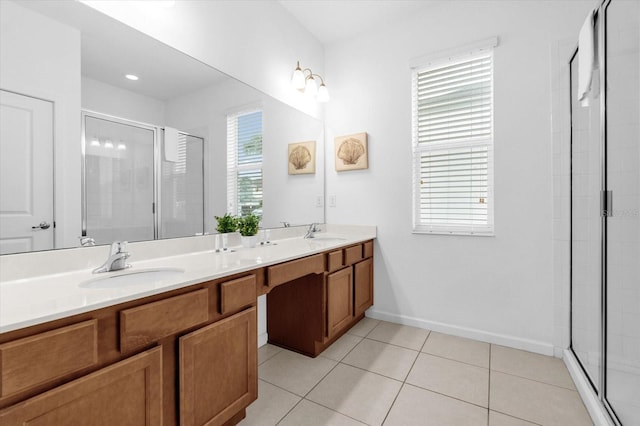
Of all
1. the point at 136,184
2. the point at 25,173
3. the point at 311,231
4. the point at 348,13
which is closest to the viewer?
the point at 25,173

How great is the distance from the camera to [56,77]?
1.24 meters

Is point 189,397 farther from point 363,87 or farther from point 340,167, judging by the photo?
point 363,87

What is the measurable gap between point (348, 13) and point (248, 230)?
6.89 ft

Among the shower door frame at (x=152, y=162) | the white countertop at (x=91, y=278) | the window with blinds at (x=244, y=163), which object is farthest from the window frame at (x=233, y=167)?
the shower door frame at (x=152, y=162)

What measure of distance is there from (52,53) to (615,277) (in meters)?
2.80

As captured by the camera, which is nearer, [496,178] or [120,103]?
[120,103]

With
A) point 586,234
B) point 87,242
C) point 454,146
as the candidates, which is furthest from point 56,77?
point 586,234

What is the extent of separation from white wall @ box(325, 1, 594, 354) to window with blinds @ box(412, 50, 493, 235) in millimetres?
76

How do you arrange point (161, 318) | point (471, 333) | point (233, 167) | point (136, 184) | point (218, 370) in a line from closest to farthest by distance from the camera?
point (161, 318), point (218, 370), point (136, 184), point (233, 167), point (471, 333)

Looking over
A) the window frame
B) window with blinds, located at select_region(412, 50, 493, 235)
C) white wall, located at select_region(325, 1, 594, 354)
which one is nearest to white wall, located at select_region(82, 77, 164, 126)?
the window frame

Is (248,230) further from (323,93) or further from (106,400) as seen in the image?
(323,93)

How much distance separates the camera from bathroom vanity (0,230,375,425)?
762 millimetres

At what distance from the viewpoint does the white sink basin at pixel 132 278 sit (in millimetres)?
1202

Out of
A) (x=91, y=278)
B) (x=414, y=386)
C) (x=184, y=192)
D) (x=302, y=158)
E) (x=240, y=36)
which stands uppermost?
(x=240, y=36)
